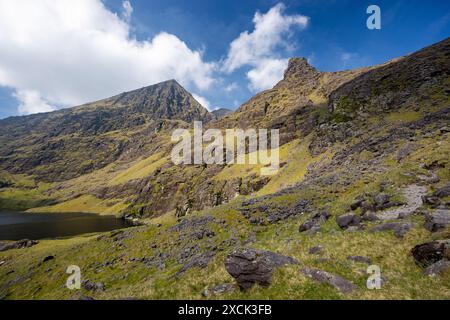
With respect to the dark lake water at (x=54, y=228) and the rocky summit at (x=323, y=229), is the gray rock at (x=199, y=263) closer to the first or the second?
the rocky summit at (x=323, y=229)

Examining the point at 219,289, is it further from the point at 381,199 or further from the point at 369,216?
the point at 381,199

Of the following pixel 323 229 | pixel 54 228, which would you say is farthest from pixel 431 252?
pixel 54 228

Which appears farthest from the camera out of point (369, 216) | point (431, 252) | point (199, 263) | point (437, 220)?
point (369, 216)

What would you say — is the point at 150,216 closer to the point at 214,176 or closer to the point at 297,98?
the point at 214,176

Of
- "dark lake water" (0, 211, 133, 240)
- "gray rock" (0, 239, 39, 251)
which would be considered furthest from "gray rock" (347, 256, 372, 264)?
"dark lake water" (0, 211, 133, 240)

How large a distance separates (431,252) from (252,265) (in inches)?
439

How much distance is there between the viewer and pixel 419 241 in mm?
17109

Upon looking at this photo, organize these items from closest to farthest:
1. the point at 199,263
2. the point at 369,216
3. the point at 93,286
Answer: the point at 199,263 < the point at 369,216 < the point at 93,286

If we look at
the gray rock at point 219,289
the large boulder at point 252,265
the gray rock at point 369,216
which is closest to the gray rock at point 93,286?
the gray rock at point 219,289

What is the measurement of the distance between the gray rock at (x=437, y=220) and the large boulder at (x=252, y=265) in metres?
11.2

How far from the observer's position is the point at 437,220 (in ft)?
58.4
